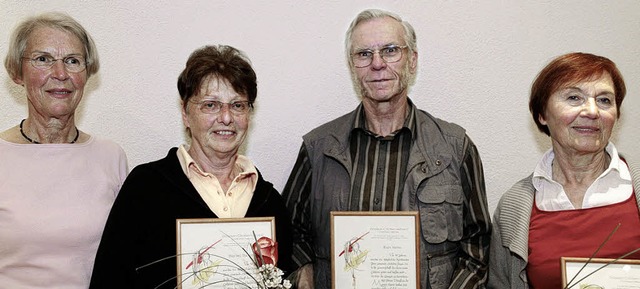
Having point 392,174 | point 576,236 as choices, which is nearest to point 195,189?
point 392,174

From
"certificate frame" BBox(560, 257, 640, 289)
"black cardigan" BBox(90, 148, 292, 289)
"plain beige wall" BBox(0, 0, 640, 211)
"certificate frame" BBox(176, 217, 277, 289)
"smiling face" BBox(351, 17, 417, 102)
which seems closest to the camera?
"certificate frame" BBox(560, 257, 640, 289)

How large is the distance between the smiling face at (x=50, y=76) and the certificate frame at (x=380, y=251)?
1.26 meters

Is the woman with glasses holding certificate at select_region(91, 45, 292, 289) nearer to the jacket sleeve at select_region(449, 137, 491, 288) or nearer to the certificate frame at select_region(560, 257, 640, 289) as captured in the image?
the jacket sleeve at select_region(449, 137, 491, 288)

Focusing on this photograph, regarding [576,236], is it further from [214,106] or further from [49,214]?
[49,214]

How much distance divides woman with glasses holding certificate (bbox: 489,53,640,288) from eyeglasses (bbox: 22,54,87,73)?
6.19ft

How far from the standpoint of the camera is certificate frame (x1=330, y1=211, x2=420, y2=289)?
2.45 metres

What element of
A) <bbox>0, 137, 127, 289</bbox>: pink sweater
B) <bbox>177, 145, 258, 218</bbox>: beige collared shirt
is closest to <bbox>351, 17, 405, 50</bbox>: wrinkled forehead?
<bbox>177, 145, 258, 218</bbox>: beige collared shirt

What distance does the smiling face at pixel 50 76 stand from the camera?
249cm

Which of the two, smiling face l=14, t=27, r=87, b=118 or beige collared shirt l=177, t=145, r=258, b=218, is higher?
smiling face l=14, t=27, r=87, b=118

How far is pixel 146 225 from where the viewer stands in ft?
7.89

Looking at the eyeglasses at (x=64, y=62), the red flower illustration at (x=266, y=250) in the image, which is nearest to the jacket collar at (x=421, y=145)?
the red flower illustration at (x=266, y=250)

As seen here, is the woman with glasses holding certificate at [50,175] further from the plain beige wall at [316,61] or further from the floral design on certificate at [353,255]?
the floral design on certificate at [353,255]

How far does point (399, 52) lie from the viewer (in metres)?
2.73

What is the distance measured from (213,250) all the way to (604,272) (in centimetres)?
140
